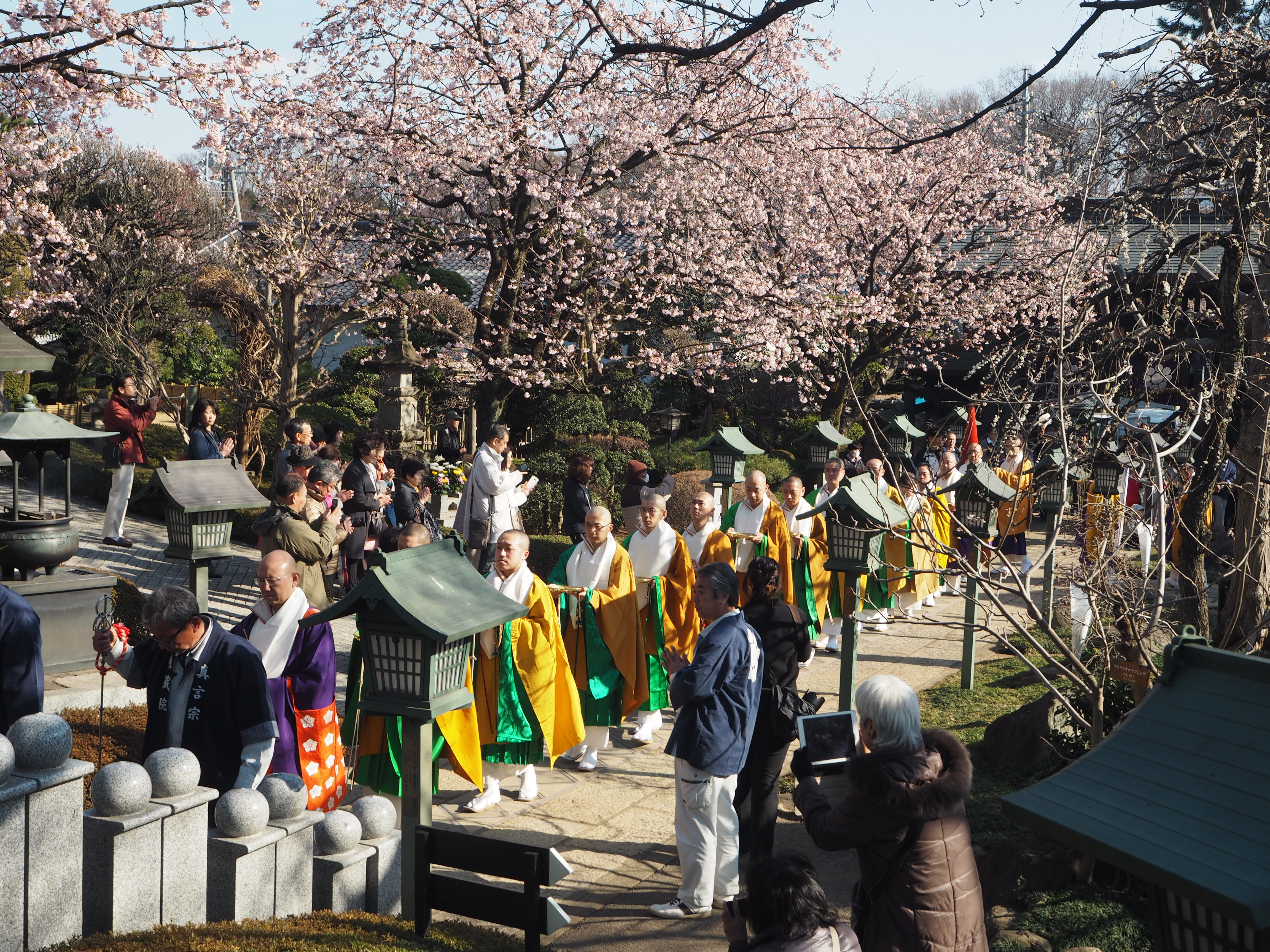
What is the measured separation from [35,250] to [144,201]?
406 cm

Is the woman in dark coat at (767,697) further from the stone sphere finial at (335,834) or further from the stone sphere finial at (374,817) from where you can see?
the stone sphere finial at (335,834)

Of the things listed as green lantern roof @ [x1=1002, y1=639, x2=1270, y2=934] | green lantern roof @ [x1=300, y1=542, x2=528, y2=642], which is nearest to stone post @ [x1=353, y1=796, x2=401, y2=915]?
green lantern roof @ [x1=300, y1=542, x2=528, y2=642]

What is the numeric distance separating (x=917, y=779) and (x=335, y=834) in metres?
2.34

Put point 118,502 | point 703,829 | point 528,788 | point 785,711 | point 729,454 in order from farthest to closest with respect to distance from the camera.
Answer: point 118,502 < point 729,454 < point 528,788 < point 785,711 < point 703,829

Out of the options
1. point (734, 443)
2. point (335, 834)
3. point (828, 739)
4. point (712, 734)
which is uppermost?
point (734, 443)

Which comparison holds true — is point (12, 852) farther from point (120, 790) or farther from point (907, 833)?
point (907, 833)

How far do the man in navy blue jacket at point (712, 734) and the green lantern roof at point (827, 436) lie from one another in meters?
7.69

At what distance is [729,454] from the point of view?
1165cm

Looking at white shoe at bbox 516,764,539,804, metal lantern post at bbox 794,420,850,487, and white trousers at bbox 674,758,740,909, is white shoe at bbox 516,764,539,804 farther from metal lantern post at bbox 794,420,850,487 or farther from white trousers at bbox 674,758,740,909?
metal lantern post at bbox 794,420,850,487

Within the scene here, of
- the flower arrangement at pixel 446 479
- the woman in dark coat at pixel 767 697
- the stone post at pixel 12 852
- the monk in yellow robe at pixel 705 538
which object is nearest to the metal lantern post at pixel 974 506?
the monk in yellow robe at pixel 705 538

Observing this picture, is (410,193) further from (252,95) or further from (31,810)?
(31,810)

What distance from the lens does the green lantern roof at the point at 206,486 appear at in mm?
7098

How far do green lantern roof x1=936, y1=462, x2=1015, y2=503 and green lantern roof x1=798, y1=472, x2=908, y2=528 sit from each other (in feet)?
6.13

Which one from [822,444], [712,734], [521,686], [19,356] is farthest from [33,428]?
[822,444]
